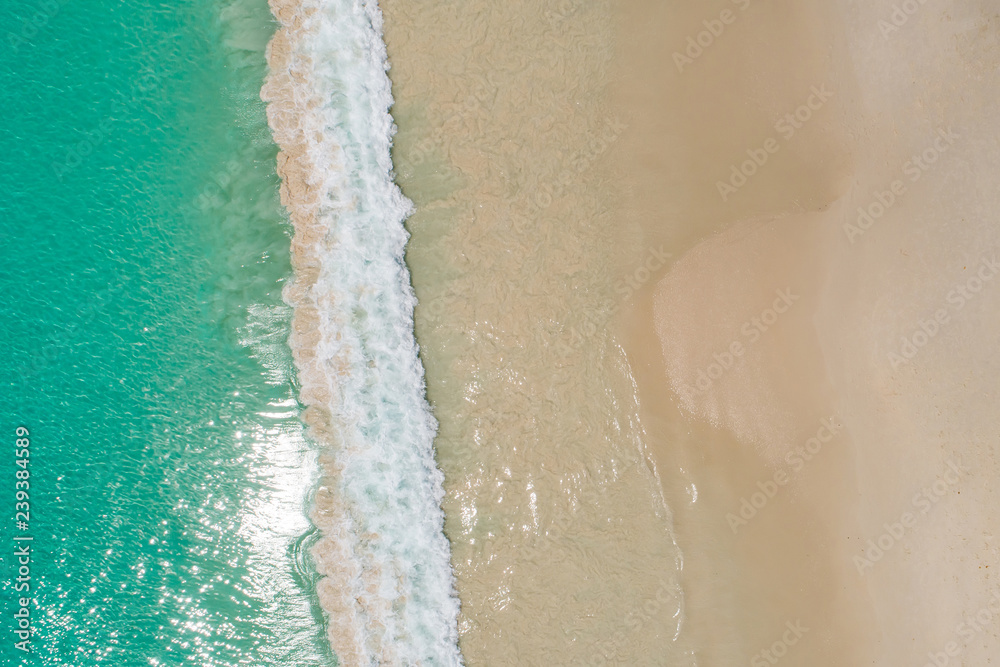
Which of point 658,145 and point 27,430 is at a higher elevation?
Result: point 658,145

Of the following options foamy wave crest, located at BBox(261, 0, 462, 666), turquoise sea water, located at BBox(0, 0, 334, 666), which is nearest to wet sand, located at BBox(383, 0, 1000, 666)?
foamy wave crest, located at BBox(261, 0, 462, 666)

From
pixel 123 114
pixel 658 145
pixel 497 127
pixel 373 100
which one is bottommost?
pixel 658 145

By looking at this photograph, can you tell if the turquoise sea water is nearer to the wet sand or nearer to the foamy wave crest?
the foamy wave crest

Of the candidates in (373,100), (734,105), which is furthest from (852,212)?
(373,100)

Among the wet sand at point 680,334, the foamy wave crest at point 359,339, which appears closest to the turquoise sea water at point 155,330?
the foamy wave crest at point 359,339

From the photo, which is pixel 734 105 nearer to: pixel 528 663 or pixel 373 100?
pixel 373 100

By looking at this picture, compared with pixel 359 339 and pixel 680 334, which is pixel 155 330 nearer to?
pixel 359 339
